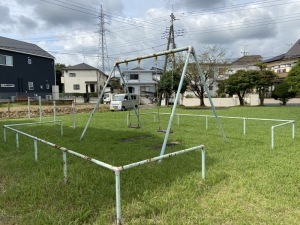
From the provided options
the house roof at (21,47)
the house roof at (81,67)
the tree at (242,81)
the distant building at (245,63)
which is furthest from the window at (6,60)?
the distant building at (245,63)

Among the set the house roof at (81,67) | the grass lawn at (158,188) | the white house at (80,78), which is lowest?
the grass lawn at (158,188)

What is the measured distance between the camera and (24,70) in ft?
93.7

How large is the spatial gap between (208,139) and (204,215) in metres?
4.70

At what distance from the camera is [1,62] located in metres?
26.0

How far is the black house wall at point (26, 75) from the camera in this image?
26466mm

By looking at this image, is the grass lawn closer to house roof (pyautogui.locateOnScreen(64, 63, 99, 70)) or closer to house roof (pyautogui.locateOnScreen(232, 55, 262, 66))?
house roof (pyautogui.locateOnScreen(64, 63, 99, 70))

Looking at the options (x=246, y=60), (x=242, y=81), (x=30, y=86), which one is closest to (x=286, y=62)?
(x=242, y=81)

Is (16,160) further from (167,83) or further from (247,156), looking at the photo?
(167,83)

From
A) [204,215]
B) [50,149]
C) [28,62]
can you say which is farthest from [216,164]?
[28,62]

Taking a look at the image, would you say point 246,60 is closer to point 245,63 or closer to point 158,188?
point 245,63

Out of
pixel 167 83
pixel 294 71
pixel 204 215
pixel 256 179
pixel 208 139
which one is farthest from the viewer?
pixel 167 83

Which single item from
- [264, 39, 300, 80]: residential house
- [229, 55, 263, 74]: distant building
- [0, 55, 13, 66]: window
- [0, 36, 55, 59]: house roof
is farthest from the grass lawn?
[229, 55, 263, 74]: distant building

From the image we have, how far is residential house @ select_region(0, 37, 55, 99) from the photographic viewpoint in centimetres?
2631

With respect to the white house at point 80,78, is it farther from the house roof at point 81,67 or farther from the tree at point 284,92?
the tree at point 284,92
